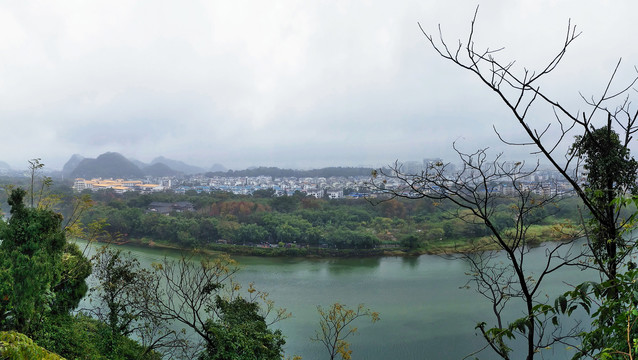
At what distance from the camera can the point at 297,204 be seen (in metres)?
19.4

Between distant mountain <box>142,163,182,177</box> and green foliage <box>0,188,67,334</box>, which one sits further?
distant mountain <box>142,163,182,177</box>

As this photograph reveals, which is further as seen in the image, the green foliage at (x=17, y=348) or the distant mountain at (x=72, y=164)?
the distant mountain at (x=72, y=164)

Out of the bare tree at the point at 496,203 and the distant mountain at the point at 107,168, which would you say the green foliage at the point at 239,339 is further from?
the distant mountain at the point at 107,168

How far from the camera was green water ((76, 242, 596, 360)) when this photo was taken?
5.95m

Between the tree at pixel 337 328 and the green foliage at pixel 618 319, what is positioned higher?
the green foliage at pixel 618 319

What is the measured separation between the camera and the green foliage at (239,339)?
3543mm

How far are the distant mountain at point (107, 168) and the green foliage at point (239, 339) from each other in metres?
44.4

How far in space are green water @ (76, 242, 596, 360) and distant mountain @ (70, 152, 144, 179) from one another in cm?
3581

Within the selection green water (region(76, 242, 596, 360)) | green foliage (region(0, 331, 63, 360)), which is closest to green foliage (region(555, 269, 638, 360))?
green foliage (region(0, 331, 63, 360))

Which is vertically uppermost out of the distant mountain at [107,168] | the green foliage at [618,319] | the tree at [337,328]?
the distant mountain at [107,168]

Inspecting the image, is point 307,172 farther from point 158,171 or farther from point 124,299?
point 124,299

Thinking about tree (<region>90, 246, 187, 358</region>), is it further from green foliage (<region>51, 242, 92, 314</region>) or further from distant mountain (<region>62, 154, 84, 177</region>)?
distant mountain (<region>62, 154, 84, 177</region>)

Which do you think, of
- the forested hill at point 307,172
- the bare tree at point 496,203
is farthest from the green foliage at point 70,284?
the forested hill at point 307,172

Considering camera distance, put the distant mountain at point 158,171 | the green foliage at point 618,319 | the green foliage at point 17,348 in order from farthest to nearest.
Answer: the distant mountain at point 158,171 < the green foliage at point 17,348 < the green foliage at point 618,319
